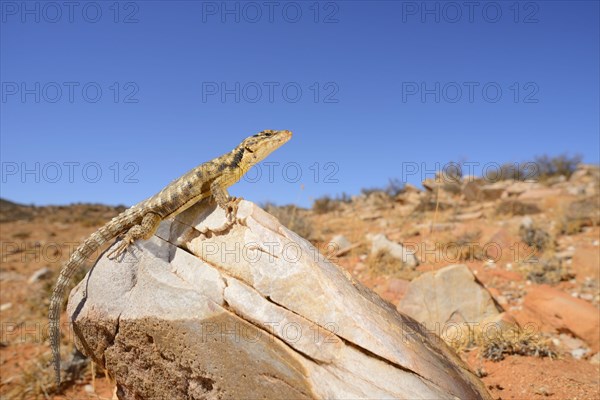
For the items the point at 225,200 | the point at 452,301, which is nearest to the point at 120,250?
the point at 225,200

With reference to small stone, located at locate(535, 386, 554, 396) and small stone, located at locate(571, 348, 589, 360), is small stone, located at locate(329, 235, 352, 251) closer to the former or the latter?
small stone, located at locate(571, 348, 589, 360)

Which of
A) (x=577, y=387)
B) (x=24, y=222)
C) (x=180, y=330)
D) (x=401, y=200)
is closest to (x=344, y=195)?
(x=401, y=200)

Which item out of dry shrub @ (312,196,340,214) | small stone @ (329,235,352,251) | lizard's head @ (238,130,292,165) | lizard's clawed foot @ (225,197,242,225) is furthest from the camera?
dry shrub @ (312,196,340,214)

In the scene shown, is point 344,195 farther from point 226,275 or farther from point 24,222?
point 226,275

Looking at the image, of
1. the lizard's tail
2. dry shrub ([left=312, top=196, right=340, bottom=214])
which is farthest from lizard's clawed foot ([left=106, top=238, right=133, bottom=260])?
dry shrub ([left=312, top=196, right=340, bottom=214])

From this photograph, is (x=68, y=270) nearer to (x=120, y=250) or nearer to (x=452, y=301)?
(x=120, y=250)

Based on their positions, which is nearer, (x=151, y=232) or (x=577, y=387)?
(x=151, y=232)

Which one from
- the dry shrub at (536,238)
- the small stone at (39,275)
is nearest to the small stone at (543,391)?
the dry shrub at (536,238)

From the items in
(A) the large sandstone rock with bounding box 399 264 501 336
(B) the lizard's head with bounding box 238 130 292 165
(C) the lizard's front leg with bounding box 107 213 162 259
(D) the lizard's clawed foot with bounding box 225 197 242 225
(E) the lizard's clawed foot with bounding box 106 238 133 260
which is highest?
(B) the lizard's head with bounding box 238 130 292 165
